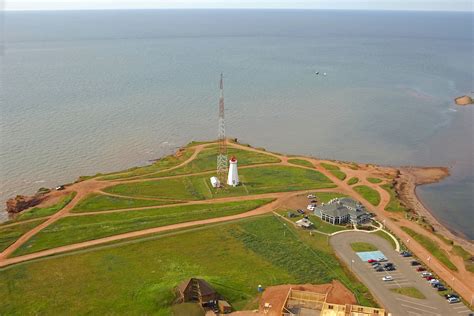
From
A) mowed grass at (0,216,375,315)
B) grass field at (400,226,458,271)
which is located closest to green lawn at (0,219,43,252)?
mowed grass at (0,216,375,315)

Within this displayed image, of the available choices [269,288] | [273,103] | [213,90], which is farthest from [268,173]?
[213,90]

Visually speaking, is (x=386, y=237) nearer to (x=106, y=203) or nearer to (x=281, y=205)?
(x=281, y=205)

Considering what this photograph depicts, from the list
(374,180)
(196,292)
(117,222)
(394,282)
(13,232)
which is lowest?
(394,282)

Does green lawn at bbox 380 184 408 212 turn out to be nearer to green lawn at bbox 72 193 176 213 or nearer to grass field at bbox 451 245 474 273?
grass field at bbox 451 245 474 273

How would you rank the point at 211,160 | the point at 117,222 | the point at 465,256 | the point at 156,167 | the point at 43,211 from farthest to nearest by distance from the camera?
1. the point at 211,160
2. the point at 156,167
3. the point at 43,211
4. the point at 117,222
5. the point at 465,256

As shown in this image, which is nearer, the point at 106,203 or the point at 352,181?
the point at 106,203

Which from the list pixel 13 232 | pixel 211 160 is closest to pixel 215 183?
pixel 211 160
